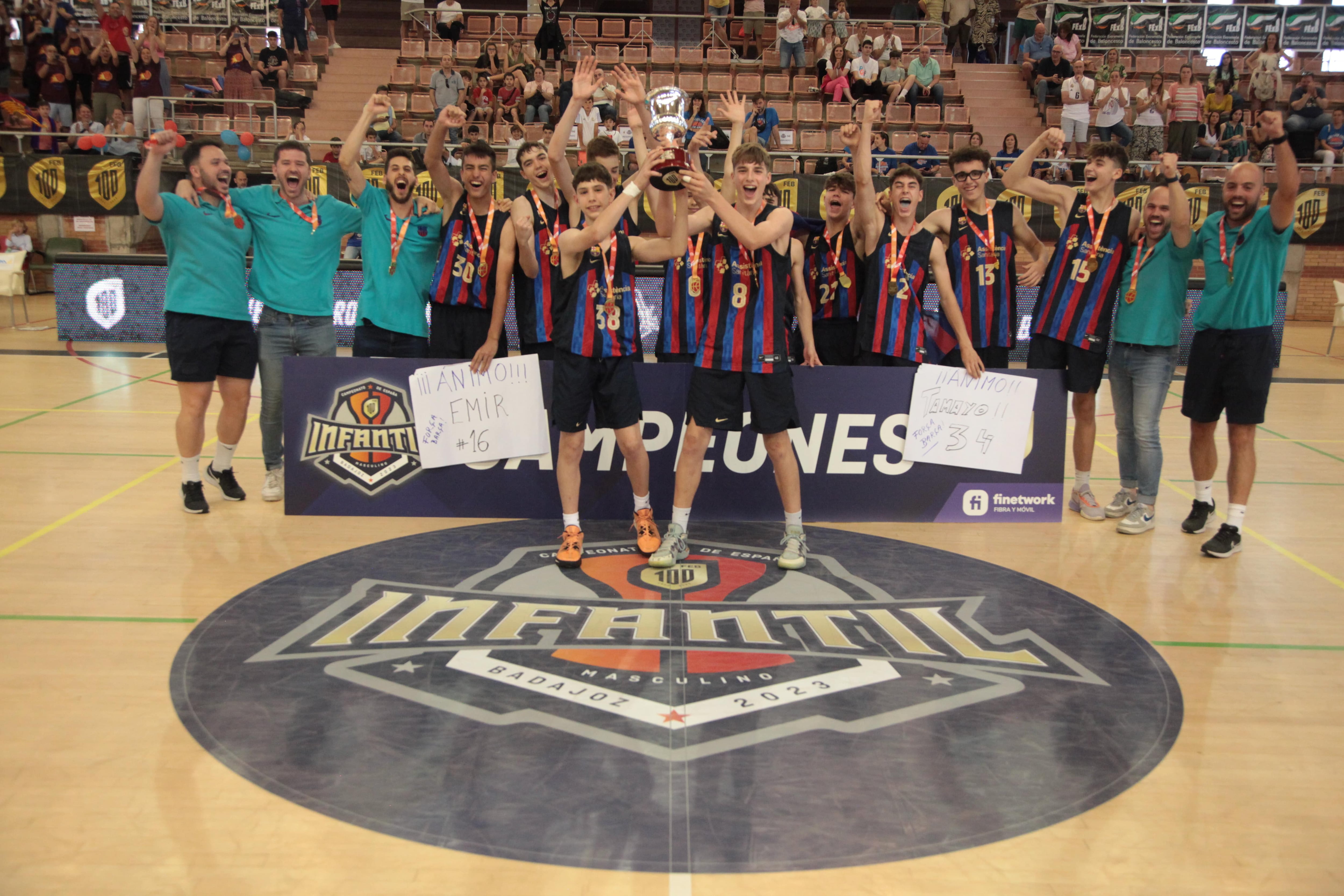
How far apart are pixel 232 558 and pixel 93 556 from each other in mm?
712

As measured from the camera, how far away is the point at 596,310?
5.20m

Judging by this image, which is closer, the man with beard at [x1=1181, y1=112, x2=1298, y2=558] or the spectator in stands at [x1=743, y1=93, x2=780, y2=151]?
the man with beard at [x1=1181, y1=112, x2=1298, y2=558]

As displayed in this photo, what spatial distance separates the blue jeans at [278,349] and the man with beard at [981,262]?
148 inches

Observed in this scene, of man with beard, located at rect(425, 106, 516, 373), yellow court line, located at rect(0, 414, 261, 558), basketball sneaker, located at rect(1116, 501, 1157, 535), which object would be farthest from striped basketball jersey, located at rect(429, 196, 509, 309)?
basketball sneaker, located at rect(1116, 501, 1157, 535)

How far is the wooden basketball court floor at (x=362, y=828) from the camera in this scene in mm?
2773

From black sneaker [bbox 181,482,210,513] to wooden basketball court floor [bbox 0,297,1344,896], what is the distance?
8 cm

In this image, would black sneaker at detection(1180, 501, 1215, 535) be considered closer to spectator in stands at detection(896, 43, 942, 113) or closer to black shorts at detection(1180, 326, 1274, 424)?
black shorts at detection(1180, 326, 1274, 424)

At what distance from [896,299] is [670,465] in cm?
169

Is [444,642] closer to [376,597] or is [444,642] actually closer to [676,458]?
[376,597]

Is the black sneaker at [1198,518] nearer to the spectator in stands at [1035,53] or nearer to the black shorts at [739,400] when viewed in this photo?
the black shorts at [739,400]

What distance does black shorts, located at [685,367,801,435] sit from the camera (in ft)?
17.0

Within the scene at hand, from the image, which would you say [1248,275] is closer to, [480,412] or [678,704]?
[678,704]

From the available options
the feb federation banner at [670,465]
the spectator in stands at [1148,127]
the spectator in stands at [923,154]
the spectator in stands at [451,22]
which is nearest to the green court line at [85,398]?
the feb federation banner at [670,465]

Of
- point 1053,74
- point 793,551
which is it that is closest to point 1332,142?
point 1053,74
